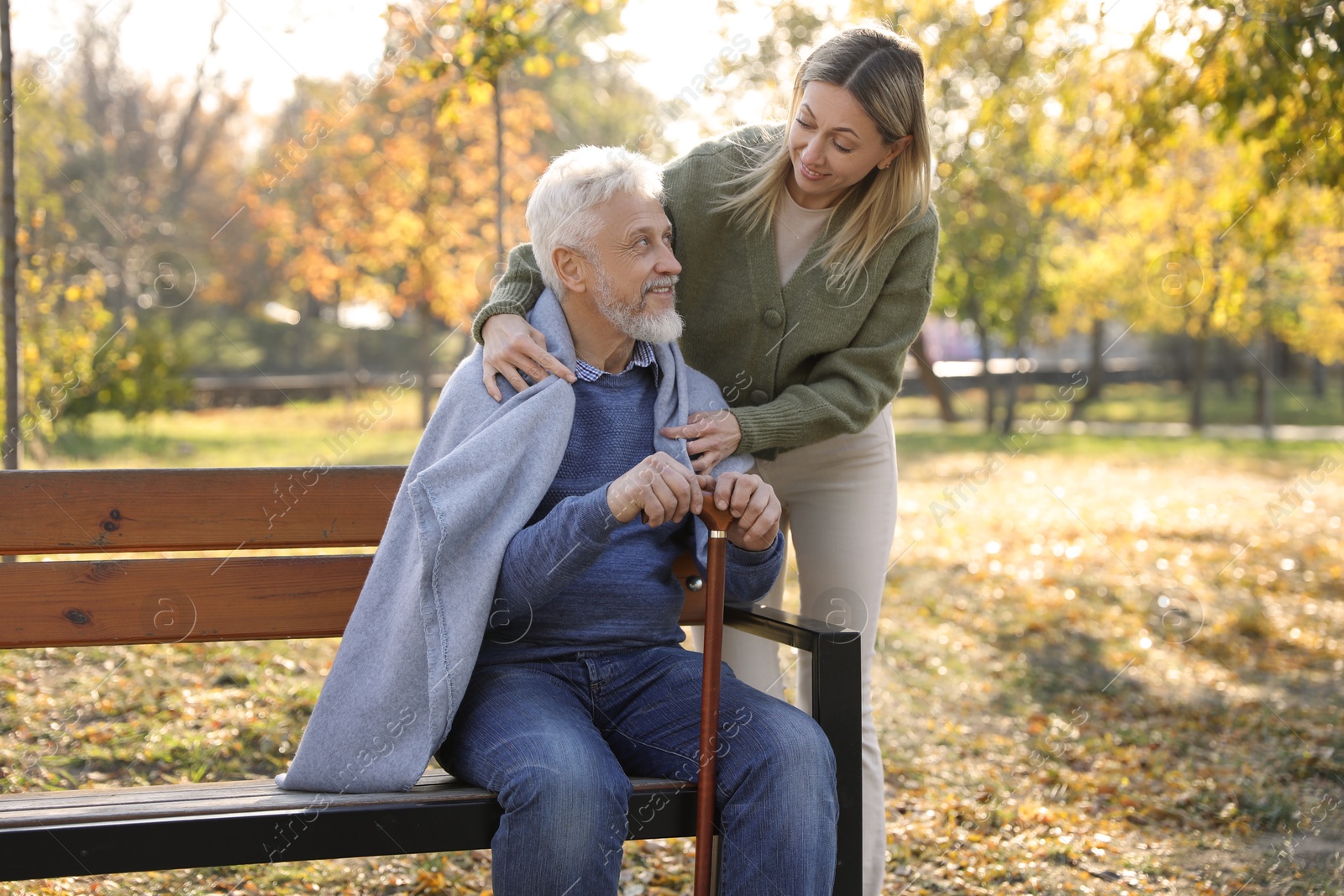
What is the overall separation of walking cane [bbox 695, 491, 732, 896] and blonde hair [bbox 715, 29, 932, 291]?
0.73 meters

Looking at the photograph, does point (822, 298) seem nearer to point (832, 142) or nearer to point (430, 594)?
point (832, 142)

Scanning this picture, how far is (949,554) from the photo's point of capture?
28.2 ft

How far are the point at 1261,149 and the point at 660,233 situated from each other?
526cm

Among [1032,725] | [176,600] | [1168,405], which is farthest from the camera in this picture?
[1168,405]

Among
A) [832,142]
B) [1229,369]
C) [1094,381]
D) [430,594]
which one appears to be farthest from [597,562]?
[1229,369]

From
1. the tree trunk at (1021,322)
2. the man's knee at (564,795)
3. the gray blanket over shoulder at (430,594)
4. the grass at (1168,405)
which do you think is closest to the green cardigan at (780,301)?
the gray blanket over shoulder at (430,594)

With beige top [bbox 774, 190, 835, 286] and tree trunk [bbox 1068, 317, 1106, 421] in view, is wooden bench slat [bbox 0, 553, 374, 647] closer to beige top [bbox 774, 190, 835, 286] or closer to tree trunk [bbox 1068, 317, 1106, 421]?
beige top [bbox 774, 190, 835, 286]

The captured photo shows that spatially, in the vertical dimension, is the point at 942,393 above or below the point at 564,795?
below

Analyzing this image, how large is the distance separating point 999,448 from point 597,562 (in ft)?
50.3

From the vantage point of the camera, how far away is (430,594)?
7.29 ft

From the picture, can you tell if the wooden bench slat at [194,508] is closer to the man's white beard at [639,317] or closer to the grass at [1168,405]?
the man's white beard at [639,317]

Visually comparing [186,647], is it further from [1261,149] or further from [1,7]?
[1261,149]

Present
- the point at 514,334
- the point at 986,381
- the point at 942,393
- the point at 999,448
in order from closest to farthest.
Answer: the point at 514,334, the point at 999,448, the point at 986,381, the point at 942,393

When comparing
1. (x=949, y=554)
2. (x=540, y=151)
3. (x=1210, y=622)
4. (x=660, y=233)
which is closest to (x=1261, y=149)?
(x=1210, y=622)
